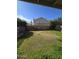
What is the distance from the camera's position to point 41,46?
160 centimetres

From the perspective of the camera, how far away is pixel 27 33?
1598mm

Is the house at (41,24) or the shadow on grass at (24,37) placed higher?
the house at (41,24)

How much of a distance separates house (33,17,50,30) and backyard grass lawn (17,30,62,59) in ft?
0.16

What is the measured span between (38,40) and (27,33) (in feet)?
0.41

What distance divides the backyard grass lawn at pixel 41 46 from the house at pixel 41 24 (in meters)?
0.05

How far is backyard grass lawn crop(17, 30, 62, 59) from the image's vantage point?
1589 millimetres

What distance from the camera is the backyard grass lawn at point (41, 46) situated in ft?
5.21

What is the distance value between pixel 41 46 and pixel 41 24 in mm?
213
